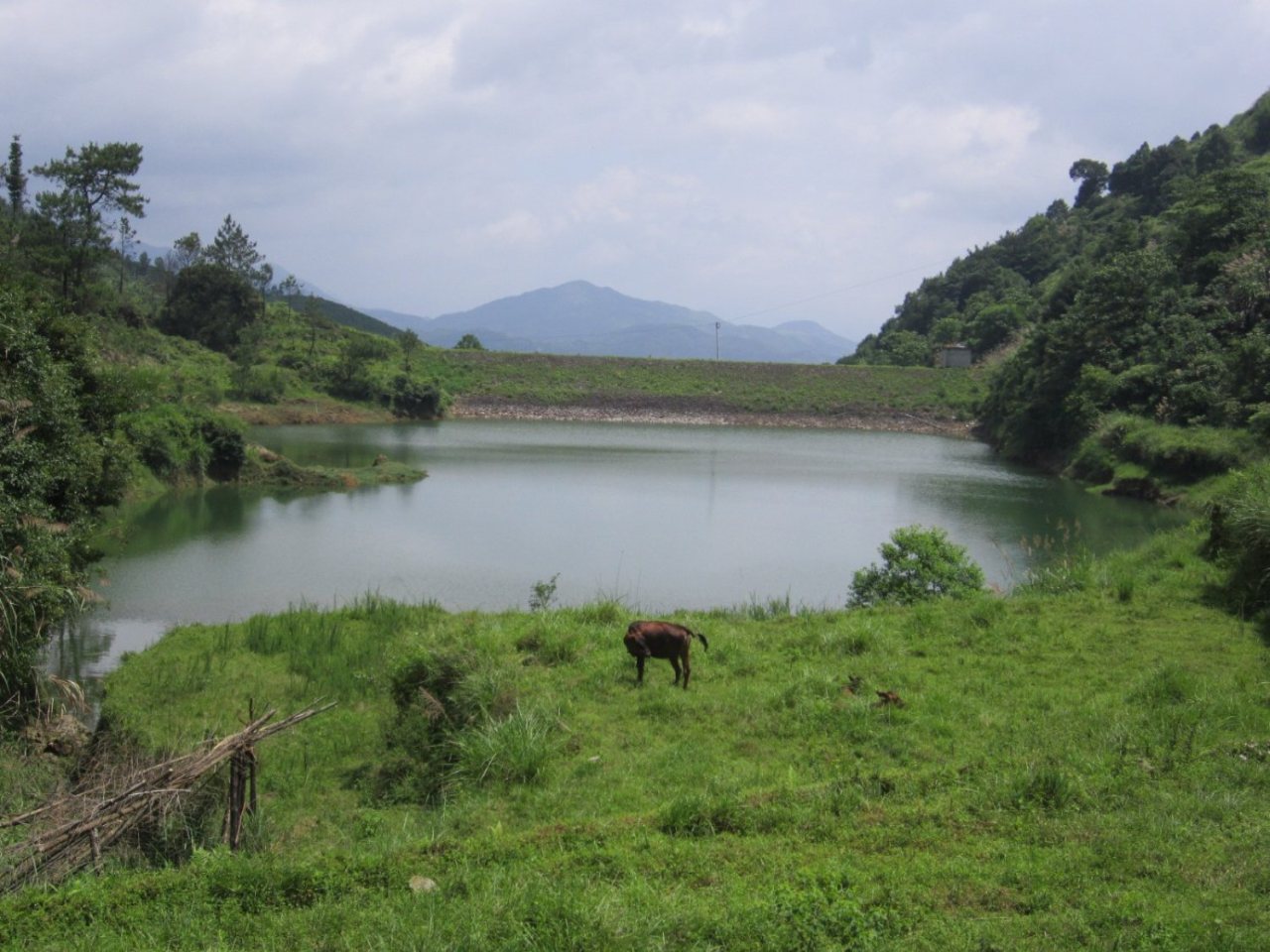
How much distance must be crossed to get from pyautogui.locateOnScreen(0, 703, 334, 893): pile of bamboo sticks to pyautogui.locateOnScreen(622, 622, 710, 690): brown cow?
3072mm

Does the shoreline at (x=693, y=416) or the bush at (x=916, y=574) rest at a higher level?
the shoreline at (x=693, y=416)

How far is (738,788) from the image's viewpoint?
19.7 feet

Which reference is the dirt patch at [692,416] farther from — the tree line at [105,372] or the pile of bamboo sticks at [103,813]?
the pile of bamboo sticks at [103,813]

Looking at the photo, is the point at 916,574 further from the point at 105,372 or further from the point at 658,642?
the point at 105,372

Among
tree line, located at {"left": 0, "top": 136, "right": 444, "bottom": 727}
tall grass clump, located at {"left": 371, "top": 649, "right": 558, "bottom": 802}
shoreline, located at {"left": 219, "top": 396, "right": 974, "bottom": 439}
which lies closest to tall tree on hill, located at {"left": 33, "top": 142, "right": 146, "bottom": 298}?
tree line, located at {"left": 0, "top": 136, "right": 444, "bottom": 727}

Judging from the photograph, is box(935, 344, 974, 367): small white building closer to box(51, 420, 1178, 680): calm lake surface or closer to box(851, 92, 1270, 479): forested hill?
box(851, 92, 1270, 479): forested hill

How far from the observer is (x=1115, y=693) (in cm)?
782

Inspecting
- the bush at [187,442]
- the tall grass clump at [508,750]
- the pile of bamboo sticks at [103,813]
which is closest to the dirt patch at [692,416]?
the bush at [187,442]

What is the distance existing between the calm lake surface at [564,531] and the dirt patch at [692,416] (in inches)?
768

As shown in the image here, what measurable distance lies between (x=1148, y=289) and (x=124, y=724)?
45134 mm

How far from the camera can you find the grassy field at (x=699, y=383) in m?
65.4

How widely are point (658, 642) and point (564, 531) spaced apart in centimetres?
1463

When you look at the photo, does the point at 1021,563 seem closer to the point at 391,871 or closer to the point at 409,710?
the point at 409,710

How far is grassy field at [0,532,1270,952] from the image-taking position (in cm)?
408
